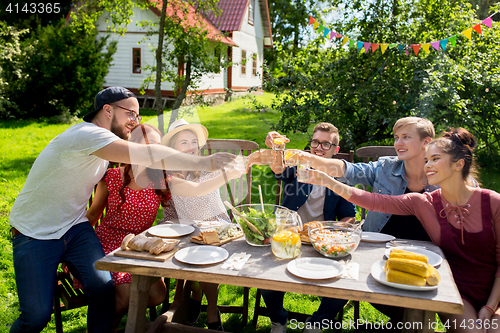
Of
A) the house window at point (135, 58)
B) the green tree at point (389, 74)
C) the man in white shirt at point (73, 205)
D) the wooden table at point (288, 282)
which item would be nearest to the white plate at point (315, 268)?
the wooden table at point (288, 282)

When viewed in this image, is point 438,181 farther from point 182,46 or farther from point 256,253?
point 182,46

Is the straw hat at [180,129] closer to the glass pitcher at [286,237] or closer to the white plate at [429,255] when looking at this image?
the glass pitcher at [286,237]

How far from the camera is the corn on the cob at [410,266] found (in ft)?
5.35

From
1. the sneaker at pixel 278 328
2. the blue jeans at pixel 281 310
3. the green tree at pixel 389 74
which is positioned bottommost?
the sneaker at pixel 278 328

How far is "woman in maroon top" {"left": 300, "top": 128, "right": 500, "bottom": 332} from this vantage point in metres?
2.17

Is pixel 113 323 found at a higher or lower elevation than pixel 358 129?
lower

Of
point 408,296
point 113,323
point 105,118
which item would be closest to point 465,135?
point 408,296

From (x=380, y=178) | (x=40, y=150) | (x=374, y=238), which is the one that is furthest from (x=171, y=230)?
(x=40, y=150)

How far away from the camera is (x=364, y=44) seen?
5.82 meters

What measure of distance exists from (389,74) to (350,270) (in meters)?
5.13

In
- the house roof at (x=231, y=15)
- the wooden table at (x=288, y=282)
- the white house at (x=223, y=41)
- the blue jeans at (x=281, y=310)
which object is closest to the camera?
the wooden table at (x=288, y=282)

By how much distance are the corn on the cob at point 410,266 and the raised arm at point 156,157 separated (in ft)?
3.41

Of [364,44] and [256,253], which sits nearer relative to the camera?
[256,253]

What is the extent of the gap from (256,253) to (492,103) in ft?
18.7
